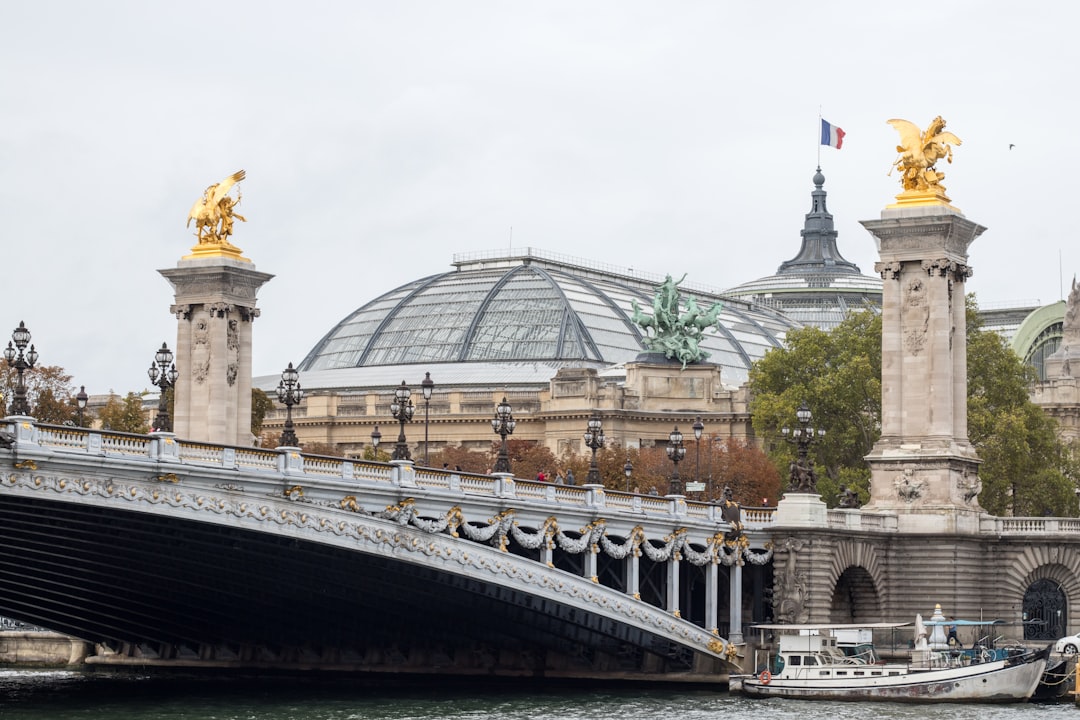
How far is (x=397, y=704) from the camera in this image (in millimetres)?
63906

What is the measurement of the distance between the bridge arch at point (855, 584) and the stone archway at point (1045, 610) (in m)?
4.81

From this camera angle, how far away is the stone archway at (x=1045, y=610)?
2982 inches

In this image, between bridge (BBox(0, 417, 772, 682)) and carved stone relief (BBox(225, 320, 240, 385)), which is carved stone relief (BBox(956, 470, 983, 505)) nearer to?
bridge (BBox(0, 417, 772, 682))

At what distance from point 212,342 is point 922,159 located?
2574 centimetres

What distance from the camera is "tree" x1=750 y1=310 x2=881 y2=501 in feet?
321

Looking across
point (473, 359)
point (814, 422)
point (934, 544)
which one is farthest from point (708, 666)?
point (473, 359)

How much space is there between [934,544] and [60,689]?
2657 cm

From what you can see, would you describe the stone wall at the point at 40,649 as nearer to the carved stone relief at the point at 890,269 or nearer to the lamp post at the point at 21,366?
the lamp post at the point at 21,366

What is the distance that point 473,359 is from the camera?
14800 cm

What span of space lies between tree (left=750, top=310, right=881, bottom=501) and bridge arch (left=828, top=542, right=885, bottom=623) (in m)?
18.2

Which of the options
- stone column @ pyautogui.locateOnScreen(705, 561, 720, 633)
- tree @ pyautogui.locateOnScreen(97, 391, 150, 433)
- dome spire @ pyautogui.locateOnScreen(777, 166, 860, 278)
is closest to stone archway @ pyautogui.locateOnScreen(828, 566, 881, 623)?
stone column @ pyautogui.locateOnScreen(705, 561, 720, 633)

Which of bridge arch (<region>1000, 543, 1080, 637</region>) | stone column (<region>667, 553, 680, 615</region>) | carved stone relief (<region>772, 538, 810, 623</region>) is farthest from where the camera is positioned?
bridge arch (<region>1000, 543, 1080, 637</region>)

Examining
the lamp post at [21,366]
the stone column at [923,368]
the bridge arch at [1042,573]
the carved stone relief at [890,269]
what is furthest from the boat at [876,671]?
the lamp post at [21,366]

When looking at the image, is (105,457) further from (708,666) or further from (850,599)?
(850,599)
